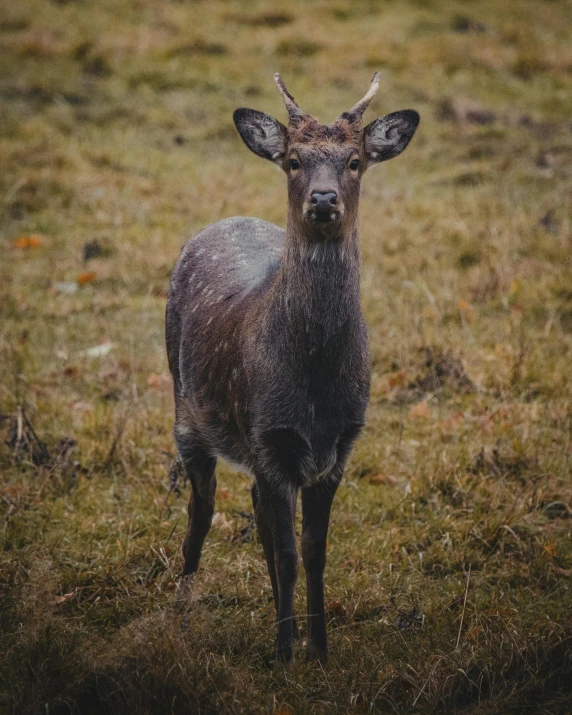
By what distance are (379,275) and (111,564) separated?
4.44 meters

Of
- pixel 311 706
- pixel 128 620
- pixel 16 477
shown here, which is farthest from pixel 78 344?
pixel 311 706

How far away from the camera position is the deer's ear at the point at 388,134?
389 centimetres

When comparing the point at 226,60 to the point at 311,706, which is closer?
the point at 311,706

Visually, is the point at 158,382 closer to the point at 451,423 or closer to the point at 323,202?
the point at 451,423

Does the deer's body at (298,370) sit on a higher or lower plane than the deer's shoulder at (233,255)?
lower

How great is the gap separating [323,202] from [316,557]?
1.52 metres

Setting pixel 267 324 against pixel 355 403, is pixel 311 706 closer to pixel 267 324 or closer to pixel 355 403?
pixel 355 403

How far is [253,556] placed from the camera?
183 inches

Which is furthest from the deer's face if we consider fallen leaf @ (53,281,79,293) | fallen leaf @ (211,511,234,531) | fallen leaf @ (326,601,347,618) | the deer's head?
fallen leaf @ (53,281,79,293)

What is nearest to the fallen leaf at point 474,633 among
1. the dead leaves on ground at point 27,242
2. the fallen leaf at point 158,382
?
the fallen leaf at point 158,382

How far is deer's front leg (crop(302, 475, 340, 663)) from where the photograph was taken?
12.4 feet

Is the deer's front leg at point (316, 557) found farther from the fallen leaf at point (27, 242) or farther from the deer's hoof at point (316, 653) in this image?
the fallen leaf at point (27, 242)

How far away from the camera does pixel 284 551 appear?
370 centimetres

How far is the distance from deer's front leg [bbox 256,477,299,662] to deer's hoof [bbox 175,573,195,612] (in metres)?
0.45
